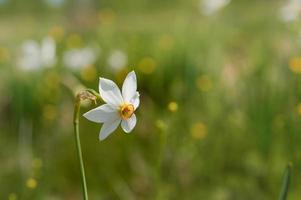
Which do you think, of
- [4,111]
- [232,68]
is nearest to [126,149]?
[4,111]

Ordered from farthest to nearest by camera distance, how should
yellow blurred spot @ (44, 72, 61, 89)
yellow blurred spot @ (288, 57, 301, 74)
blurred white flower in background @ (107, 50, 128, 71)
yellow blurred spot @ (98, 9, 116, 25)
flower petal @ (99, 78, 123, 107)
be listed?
yellow blurred spot @ (98, 9, 116, 25) < blurred white flower in background @ (107, 50, 128, 71) < yellow blurred spot @ (44, 72, 61, 89) < yellow blurred spot @ (288, 57, 301, 74) < flower petal @ (99, 78, 123, 107)

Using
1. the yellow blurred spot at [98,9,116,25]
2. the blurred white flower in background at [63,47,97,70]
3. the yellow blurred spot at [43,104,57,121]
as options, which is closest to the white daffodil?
the yellow blurred spot at [43,104,57,121]

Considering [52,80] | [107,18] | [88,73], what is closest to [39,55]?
[52,80]

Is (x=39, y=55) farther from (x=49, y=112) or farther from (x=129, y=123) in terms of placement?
(x=129, y=123)

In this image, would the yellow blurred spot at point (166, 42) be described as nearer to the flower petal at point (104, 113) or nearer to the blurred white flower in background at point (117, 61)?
the blurred white flower in background at point (117, 61)

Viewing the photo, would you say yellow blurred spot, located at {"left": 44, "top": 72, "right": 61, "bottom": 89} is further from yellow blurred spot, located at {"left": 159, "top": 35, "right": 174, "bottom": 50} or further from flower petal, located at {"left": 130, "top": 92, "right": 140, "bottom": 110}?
flower petal, located at {"left": 130, "top": 92, "right": 140, "bottom": 110}
